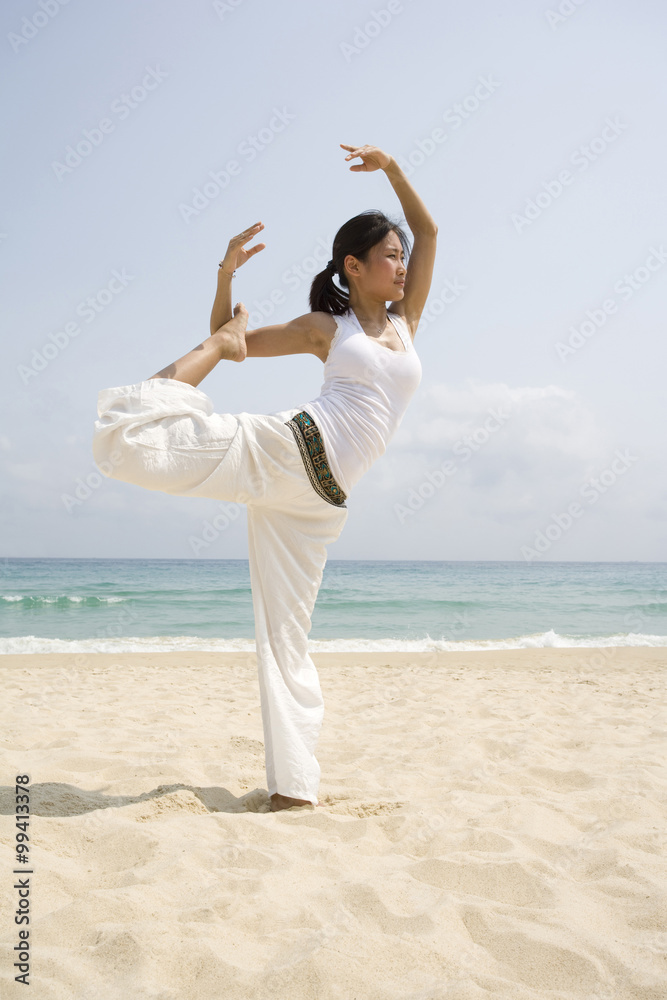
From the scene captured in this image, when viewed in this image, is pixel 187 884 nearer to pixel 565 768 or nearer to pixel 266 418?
pixel 266 418

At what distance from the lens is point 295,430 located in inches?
106

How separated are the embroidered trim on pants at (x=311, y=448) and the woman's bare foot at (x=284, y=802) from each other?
4.40ft

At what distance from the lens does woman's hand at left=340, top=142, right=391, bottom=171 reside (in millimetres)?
3107

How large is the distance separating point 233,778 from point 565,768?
176 cm

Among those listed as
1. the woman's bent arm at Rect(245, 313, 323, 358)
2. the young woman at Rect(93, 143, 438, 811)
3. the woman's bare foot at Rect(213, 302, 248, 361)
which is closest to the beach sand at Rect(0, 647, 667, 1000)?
the young woman at Rect(93, 143, 438, 811)

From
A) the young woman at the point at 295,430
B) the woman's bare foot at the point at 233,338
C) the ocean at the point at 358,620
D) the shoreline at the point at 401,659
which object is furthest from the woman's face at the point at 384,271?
the ocean at the point at 358,620

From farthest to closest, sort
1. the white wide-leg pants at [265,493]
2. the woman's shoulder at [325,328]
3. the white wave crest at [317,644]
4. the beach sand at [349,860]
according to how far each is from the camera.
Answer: the white wave crest at [317,644], the woman's shoulder at [325,328], the white wide-leg pants at [265,493], the beach sand at [349,860]

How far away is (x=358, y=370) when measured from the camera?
290 centimetres

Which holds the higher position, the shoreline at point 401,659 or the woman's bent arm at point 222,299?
the woman's bent arm at point 222,299

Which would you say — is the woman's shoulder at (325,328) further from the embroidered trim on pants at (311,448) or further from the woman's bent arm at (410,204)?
the woman's bent arm at (410,204)

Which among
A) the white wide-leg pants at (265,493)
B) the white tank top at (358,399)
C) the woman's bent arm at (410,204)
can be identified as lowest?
the white wide-leg pants at (265,493)

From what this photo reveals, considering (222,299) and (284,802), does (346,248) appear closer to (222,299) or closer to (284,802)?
(222,299)

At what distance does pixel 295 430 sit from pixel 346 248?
41.7 inches

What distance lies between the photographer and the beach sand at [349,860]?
1.68 m
